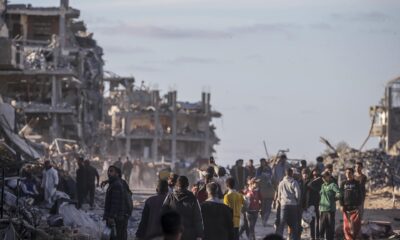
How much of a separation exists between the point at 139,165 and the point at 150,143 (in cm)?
5064

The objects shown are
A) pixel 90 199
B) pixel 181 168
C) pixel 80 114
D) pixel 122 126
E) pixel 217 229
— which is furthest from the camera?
pixel 122 126

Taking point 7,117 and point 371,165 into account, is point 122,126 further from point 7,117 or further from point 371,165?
point 7,117

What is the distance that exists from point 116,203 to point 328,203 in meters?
5.55

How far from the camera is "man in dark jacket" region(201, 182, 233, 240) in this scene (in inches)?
659

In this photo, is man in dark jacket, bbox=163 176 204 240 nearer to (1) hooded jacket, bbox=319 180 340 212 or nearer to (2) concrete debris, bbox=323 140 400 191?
(1) hooded jacket, bbox=319 180 340 212

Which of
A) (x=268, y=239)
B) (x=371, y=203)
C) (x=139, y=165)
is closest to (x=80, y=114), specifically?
(x=139, y=165)

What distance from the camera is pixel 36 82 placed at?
78.4 meters

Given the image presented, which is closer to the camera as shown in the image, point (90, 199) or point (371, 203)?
point (90, 199)

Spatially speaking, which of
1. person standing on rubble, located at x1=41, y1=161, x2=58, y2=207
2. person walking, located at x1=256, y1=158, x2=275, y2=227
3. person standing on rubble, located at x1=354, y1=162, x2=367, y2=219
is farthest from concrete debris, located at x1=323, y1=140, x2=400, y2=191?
person standing on rubble, located at x1=354, y1=162, x2=367, y2=219

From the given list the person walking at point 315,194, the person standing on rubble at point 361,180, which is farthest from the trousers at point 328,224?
the person walking at point 315,194

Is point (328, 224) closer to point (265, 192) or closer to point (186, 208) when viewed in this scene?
point (265, 192)

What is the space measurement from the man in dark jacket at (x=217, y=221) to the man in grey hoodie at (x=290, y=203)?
7258 millimetres

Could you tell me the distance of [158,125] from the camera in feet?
405

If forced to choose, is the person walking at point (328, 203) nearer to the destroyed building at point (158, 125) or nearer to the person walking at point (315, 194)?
the person walking at point (315, 194)
